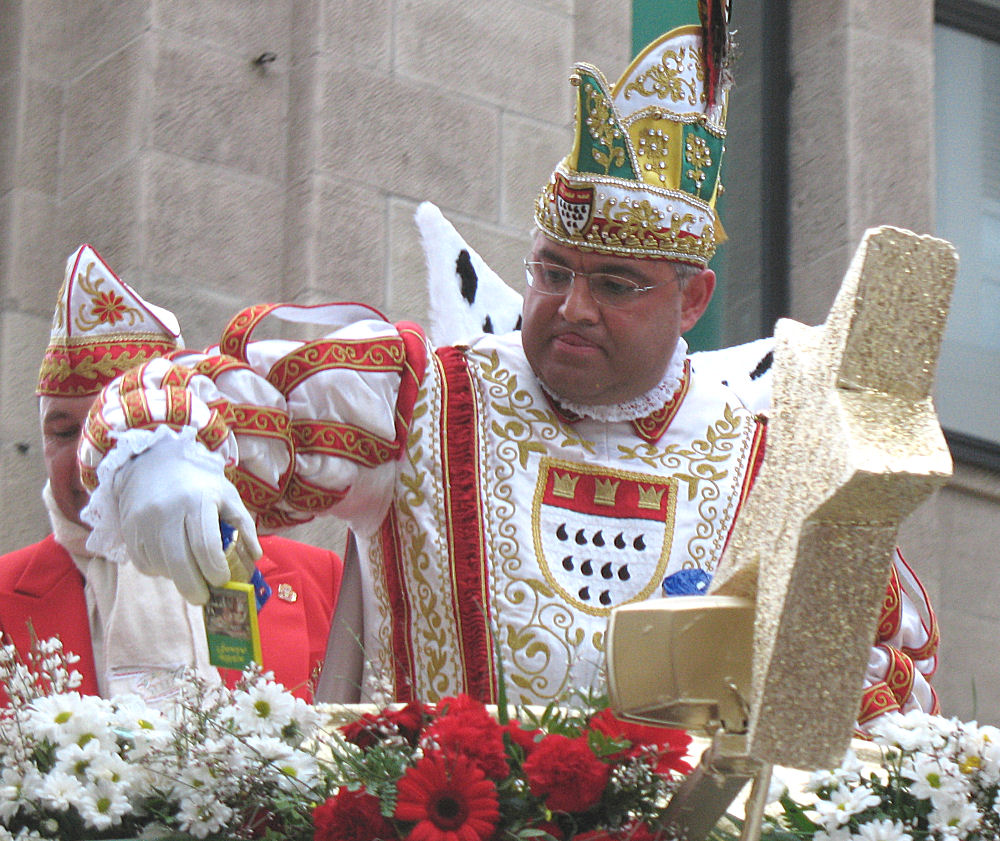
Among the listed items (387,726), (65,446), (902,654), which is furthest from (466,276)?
(387,726)

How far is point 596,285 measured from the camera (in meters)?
4.45

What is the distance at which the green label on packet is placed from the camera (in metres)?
3.37

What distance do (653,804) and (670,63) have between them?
86.3 inches

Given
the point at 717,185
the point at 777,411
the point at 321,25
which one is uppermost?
the point at 321,25

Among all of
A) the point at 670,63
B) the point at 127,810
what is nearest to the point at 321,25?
the point at 670,63

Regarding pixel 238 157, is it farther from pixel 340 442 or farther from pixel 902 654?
pixel 902 654

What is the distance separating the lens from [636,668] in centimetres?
→ 249

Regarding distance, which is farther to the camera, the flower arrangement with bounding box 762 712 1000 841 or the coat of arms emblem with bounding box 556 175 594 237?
the coat of arms emblem with bounding box 556 175 594 237

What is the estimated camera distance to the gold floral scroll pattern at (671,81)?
4.64m

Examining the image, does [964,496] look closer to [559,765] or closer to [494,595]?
[494,595]

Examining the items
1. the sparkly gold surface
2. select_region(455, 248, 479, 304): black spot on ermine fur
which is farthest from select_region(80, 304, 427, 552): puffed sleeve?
the sparkly gold surface

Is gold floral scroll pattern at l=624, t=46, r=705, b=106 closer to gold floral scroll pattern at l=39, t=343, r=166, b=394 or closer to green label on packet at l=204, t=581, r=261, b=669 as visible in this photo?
gold floral scroll pattern at l=39, t=343, r=166, b=394

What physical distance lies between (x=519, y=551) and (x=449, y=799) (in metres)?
1.60

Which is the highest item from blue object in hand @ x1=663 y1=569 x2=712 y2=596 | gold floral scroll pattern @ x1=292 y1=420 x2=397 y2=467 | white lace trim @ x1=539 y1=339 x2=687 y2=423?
white lace trim @ x1=539 y1=339 x2=687 y2=423
